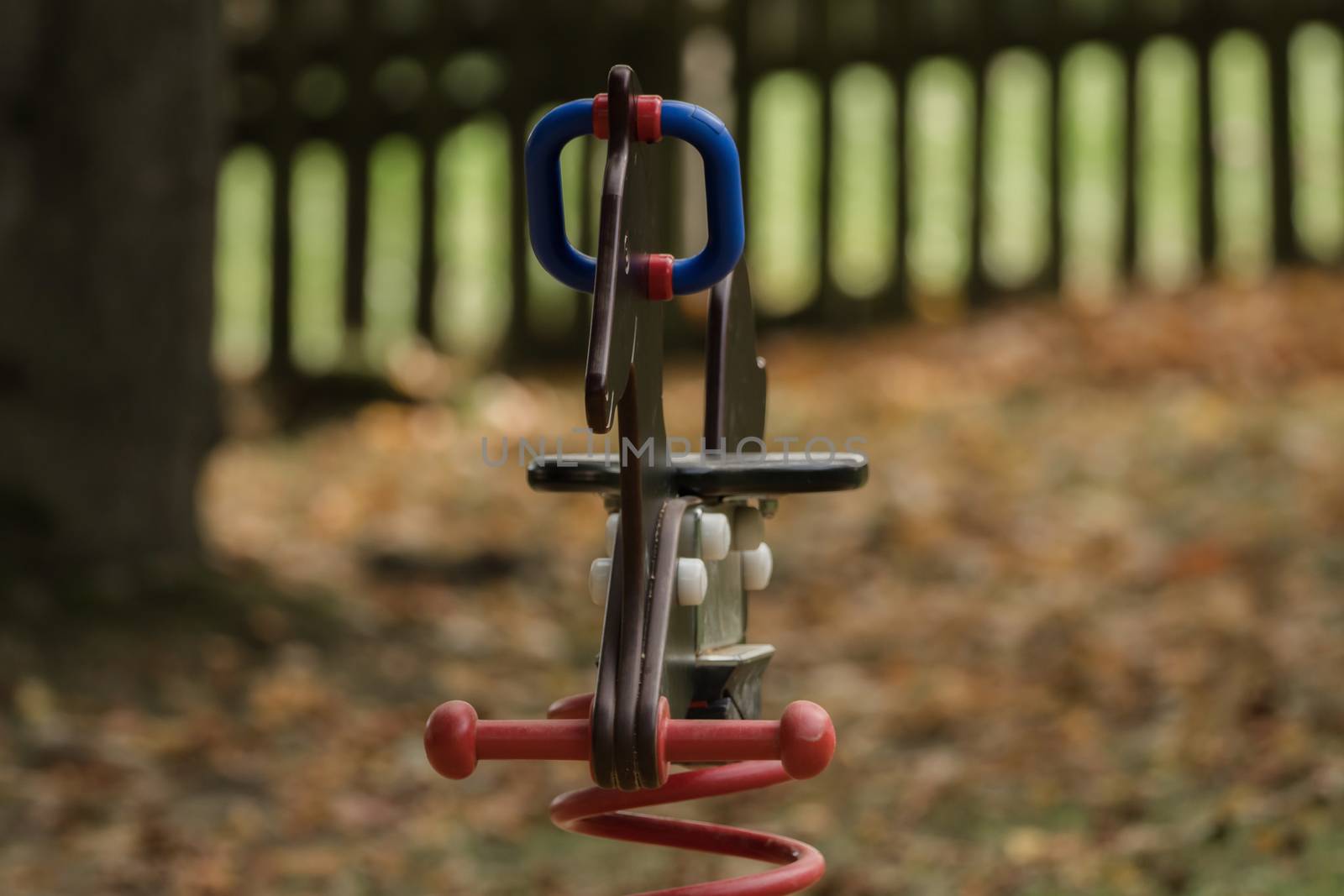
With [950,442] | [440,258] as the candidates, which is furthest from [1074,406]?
[440,258]

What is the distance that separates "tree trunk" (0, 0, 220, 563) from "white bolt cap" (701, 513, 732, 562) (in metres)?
3.18

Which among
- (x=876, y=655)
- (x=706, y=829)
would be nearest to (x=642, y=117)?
(x=706, y=829)

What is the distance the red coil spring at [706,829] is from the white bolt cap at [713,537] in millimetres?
282

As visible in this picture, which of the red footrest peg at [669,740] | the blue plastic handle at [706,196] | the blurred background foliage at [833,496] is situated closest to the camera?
the red footrest peg at [669,740]

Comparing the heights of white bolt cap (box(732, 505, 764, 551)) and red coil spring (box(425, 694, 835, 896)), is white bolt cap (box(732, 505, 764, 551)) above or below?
above

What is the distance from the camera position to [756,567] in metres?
2.07

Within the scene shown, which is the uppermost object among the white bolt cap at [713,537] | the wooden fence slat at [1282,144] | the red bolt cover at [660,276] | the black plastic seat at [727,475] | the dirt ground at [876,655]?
the wooden fence slat at [1282,144]

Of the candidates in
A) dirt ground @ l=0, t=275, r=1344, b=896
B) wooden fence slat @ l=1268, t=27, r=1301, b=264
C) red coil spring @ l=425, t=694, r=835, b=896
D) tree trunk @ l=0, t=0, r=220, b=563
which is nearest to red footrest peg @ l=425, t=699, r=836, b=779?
red coil spring @ l=425, t=694, r=835, b=896

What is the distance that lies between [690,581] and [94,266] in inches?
131

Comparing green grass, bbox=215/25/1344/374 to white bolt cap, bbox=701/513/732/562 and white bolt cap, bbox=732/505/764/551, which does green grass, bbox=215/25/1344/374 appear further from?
white bolt cap, bbox=701/513/732/562

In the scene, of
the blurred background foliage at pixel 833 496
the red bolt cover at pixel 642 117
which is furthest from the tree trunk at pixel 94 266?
the red bolt cover at pixel 642 117

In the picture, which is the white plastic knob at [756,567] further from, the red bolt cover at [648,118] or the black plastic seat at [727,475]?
the red bolt cover at [648,118]

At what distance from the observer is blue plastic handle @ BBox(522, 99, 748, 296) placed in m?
1.76

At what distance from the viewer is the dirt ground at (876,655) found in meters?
3.50
